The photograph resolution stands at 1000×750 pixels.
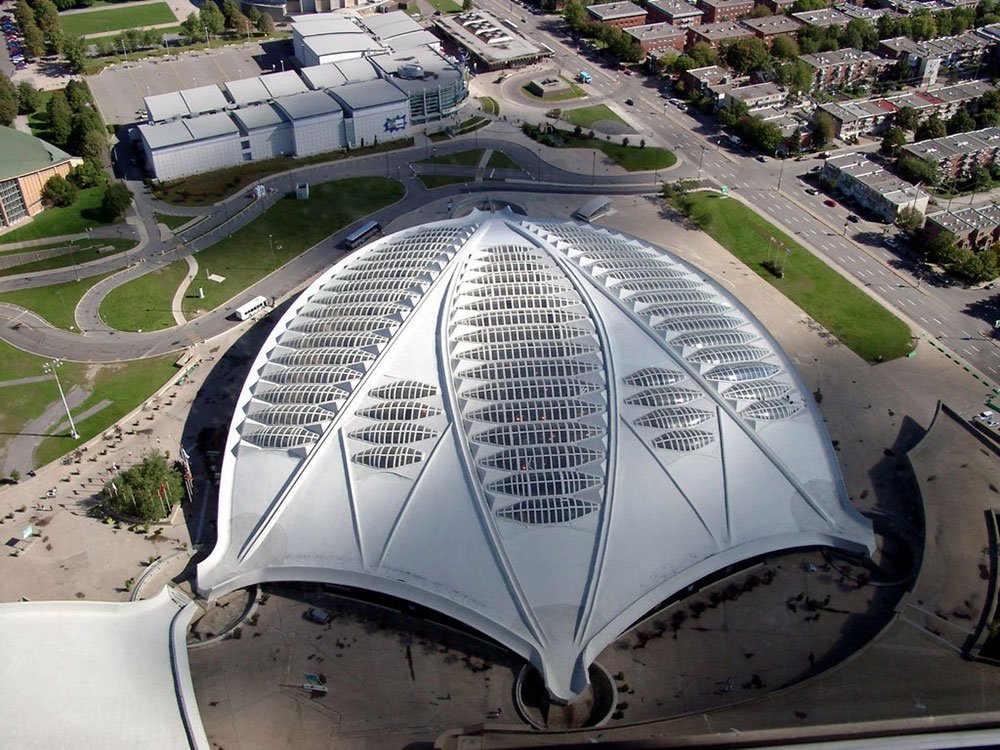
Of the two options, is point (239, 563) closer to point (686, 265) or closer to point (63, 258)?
point (686, 265)

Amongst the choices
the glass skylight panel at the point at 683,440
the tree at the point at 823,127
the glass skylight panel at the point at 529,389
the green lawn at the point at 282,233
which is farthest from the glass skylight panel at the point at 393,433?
the tree at the point at 823,127

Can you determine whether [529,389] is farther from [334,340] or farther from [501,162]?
[501,162]

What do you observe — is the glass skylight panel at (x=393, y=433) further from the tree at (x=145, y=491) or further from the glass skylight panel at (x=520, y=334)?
the tree at (x=145, y=491)

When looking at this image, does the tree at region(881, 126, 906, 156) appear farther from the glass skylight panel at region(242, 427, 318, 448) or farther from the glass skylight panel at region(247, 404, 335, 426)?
the glass skylight panel at region(242, 427, 318, 448)

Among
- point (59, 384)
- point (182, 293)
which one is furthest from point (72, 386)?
point (182, 293)

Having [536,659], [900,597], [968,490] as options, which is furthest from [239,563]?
[968,490]
